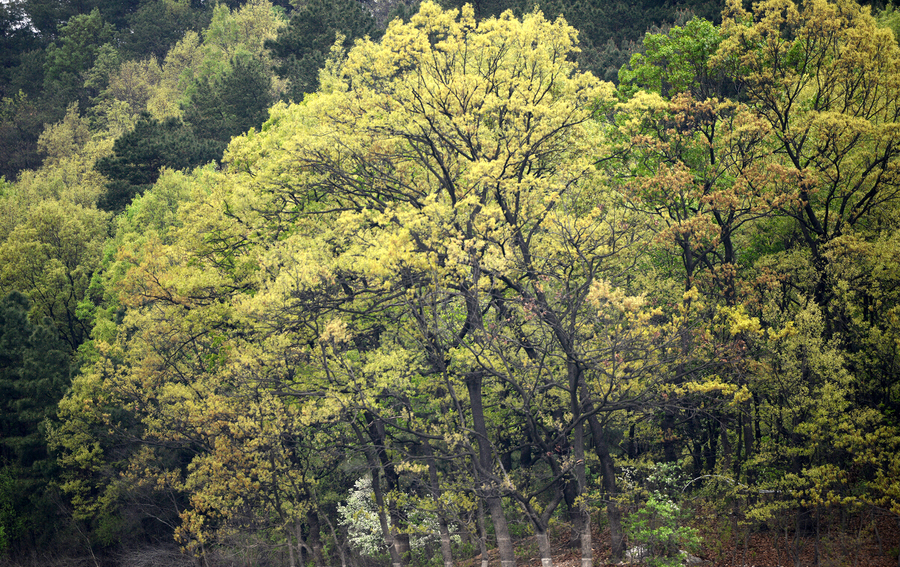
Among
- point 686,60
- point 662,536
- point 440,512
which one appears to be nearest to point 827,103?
point 686,60

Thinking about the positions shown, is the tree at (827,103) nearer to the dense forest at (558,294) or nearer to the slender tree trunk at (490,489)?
the dense forest at (558,294)

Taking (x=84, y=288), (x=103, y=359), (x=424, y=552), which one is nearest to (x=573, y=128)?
(x=424, y=552)

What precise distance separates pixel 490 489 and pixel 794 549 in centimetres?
734

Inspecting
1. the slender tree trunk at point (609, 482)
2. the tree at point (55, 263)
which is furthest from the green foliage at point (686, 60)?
the tree at point (55, 263)

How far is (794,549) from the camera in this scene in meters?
17.3

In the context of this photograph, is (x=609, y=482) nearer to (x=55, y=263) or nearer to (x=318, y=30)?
(x=318, y=30)

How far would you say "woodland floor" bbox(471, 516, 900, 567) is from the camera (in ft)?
55.5

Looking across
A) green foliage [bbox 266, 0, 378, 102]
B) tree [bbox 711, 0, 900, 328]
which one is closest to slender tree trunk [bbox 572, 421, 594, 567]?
tree [bbox 711, 0, 900, 328]

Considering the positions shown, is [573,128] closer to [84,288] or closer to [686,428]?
[686,428]

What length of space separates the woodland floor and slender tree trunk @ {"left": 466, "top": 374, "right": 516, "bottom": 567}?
2696 millimetres

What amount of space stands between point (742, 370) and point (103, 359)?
2471 centimetres

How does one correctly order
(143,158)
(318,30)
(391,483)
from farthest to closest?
(318,30) → (143,158) → (391,483)

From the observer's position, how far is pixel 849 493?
17.0 metres

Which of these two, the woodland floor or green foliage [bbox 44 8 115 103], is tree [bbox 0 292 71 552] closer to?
the woodland floor
